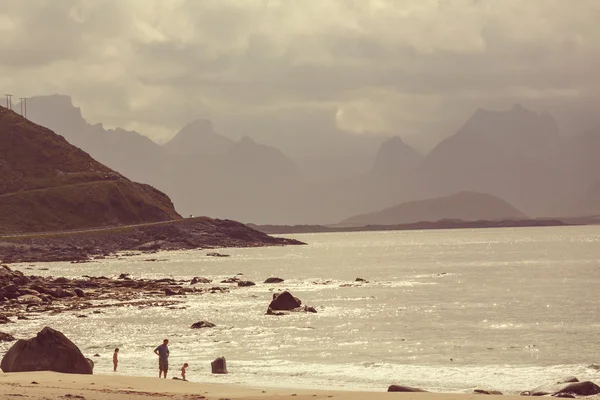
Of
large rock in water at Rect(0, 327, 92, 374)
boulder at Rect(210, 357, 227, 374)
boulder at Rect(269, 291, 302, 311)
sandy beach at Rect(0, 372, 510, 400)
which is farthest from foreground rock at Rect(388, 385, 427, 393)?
boulder at Rect(269, 291, 302, 311)

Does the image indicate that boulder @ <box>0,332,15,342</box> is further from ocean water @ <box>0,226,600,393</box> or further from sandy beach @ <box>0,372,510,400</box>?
sandy beach @ <box>0,372,510,400</box>

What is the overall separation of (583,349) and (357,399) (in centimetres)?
2500

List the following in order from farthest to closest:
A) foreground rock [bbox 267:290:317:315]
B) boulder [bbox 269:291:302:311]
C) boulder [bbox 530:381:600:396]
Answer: boulder [bbox 269:291:302:311], foreground rock [bbox 267:290:317:315], boulder [bbox 530:381:600:396]

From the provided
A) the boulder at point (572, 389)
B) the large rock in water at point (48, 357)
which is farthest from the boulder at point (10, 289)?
the boulder at point (572, 389)

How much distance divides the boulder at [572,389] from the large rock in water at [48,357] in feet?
71.1

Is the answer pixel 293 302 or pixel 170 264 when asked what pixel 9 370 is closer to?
pixel 293 302

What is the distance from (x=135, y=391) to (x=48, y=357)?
9735 millimetres

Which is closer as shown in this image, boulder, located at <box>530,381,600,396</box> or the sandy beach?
the sandy beach

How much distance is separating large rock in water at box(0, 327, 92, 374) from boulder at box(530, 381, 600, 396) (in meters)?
21.7

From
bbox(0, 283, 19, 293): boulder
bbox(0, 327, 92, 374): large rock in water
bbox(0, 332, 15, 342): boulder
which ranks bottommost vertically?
bbox(0, 332, 15, 342): boulder

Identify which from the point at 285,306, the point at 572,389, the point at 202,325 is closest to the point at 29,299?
the point at 202,325

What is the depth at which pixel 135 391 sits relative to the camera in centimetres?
3322

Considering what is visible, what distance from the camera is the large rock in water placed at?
4091cm

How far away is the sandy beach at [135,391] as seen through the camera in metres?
30.9
